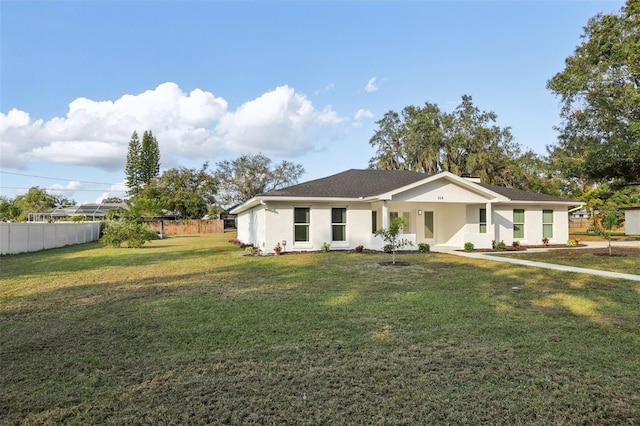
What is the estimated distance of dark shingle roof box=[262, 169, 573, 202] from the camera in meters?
16.6

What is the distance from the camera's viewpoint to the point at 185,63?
60.9 feet

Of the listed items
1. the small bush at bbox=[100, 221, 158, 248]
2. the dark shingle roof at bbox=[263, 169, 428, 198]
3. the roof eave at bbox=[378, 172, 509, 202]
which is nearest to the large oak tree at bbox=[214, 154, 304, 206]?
the small bush at bbox=[100, 221, 158, 248]

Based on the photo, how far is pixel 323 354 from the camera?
4.19 m

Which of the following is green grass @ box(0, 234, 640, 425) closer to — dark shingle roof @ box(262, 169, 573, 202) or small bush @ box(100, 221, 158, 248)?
dark shingle roof @ box(262, 169, 573, 202)

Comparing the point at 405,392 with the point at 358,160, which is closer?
the point at 405,392

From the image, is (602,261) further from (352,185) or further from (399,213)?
(352,185)

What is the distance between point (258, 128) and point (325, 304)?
27.4 m

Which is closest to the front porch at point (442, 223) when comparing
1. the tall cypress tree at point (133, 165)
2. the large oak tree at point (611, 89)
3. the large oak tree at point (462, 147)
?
the large oak tree at point (611, 89)

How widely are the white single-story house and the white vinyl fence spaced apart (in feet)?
35.2

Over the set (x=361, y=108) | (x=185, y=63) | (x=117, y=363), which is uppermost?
(x=185, y=63)

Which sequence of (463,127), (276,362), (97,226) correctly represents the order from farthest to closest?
1. (463,127)
2. (97,226)
3. (276,362)

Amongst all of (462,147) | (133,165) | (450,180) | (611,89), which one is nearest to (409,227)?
(450,180)

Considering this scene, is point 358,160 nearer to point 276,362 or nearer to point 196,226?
point 196,226

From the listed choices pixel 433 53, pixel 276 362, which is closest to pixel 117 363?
pixel 276 362
